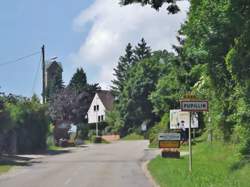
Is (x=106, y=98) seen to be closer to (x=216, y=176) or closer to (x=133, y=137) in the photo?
(x=133, y=137)

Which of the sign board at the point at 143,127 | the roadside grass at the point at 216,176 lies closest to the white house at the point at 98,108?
the sign board at the point at 143,127

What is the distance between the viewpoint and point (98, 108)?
141 metres

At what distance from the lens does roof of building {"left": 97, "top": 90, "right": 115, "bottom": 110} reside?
472 feet

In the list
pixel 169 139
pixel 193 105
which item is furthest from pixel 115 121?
pixel 193 105

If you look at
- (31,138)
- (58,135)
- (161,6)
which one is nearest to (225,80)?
(161,6)

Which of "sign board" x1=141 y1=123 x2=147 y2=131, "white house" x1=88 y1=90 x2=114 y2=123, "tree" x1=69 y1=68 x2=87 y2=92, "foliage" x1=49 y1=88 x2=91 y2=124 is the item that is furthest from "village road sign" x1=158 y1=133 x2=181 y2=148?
"tree" x1=69 y1=68 x2=87 y2=92

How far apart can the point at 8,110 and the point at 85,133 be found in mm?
56839

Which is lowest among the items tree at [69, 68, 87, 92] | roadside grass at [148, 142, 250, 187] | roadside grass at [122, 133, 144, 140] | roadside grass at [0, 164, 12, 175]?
roadside grass at [0, 164, 12, 175]

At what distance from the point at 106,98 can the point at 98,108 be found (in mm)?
6525

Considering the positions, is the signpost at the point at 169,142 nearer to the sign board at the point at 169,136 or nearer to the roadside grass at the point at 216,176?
the sign board at the point at 169,136

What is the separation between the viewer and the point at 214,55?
3030 cm

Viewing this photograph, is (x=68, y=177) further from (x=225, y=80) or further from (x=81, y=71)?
(x=81, y=71)

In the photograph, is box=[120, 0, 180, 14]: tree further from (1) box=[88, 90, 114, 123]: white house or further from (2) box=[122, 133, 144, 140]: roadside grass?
(1) box=[88, 90, 114, 123]: white house

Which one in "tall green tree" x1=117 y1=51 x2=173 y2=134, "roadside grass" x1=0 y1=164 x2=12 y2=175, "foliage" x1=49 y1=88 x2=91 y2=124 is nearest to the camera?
"roadside grass" x1=0 y1=164 x2=12 y2=175
